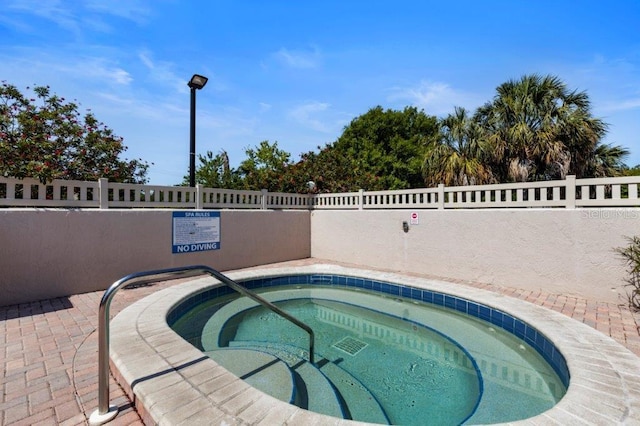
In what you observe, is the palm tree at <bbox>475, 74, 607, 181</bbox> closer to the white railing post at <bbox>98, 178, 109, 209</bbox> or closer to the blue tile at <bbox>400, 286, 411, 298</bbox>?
the blue tile at <bbox>400, 286, 411, 298</bbox>

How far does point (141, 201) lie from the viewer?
21.1 ft

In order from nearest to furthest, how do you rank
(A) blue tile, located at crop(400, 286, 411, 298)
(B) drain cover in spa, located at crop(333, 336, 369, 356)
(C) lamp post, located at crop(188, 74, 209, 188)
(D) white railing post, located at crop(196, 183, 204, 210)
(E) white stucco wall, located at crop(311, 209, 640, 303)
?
(B) drain cover in spa, located at crop(333, 336, 369, 356)
(E) white stucco wall, located at crop(311, 209, 640, 303)
(A) blue tile, located at crop(400, 286, 411, 298)
(D) white railing post, located at crop(196, 183, 204, 210)
(C) lamp post, located at crop(188, 74, 209, 188)

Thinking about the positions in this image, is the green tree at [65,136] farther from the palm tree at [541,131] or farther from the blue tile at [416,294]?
the palm tree at [541,131]

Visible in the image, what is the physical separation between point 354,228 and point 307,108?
6604mm

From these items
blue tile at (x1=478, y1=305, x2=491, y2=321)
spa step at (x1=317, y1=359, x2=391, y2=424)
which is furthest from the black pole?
blue tile at (x1=478, y1=305, x2=491, y2=321)

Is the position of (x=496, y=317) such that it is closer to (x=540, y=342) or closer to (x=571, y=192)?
(x=540, y=342)

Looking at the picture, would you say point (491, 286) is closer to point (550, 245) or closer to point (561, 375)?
point (550, 245)

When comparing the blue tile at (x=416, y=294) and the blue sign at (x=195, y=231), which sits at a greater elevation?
the blue sign at (x=195, y=231)

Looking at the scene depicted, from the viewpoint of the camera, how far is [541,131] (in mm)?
11016

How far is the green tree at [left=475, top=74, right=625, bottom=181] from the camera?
34.7 feet

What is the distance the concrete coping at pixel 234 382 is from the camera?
1931 mm

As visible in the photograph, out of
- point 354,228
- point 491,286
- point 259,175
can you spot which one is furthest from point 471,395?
point 259,175

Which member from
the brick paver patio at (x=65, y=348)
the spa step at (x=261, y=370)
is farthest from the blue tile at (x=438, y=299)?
the spa step at (x=261, y=370)

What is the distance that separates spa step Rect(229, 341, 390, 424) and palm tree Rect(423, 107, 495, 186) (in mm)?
11467
